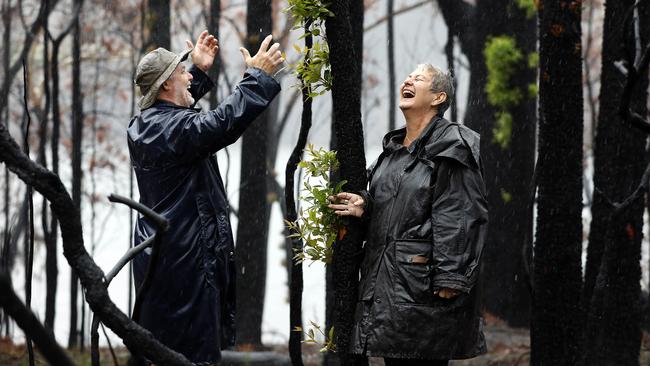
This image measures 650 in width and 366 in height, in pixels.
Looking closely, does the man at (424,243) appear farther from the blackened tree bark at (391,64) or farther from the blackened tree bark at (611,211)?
the blackened tree bark at (391,64)

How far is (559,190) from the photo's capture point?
5.89 metres

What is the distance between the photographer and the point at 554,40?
19.1 ft

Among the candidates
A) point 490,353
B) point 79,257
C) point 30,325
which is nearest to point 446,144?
point 79,257

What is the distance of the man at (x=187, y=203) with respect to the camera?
411 cm

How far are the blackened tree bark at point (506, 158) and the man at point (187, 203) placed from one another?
353 inches

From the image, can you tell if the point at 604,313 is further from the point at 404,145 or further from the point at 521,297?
the point at 521,297

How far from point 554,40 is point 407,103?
78.7 inches

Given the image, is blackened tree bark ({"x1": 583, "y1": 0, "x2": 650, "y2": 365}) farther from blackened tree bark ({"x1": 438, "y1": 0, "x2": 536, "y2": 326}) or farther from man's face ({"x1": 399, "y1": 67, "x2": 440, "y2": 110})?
blackened tree bark ({"x1": 438, "y1": 0, "x2": 536, "y2": 326})

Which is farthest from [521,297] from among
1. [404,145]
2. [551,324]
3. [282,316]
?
[282,316]

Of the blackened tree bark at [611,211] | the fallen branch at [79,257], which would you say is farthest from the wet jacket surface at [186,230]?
the blackened tree bark at [611,211]

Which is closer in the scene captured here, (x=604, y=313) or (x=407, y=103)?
(x=407, y=103)

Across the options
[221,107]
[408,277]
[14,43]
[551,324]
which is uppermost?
[14,43]

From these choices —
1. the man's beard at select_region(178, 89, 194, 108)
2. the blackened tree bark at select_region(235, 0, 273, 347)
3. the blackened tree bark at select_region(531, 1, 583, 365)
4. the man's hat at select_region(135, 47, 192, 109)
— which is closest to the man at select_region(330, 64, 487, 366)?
the man's beard at select_region(178, 89, 194, 108)

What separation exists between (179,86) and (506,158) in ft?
30.1
